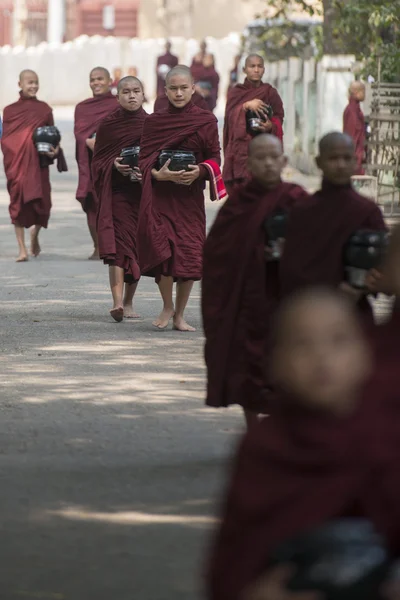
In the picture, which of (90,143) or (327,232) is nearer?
(327,232)

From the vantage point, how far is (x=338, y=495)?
10.3 ft

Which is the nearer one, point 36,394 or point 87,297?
point 36,394

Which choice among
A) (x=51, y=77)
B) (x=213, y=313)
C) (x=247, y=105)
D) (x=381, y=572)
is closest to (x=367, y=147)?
(x=247, y=105)

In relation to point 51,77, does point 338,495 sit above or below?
above

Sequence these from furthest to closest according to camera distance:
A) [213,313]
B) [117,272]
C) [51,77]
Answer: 1. [51,77]
2. [117,272]
3. [213,313]

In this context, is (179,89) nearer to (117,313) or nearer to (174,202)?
(174,202)

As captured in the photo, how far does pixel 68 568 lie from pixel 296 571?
218 cm

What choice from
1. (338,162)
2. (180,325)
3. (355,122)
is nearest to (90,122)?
(180,325)

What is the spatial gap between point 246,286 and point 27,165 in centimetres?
898

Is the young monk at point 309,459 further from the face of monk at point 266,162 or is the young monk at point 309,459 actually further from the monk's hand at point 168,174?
the monk's hand at point 168,174

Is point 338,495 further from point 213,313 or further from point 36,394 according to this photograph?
point 36,394

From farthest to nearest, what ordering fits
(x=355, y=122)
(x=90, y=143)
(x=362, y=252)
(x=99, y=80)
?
(x=355, y=122) → (x=99, y=80) → (x=90, y=143) → (x=362, y=252)

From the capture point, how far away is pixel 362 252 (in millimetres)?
5926

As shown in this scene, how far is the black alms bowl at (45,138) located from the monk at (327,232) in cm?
903
